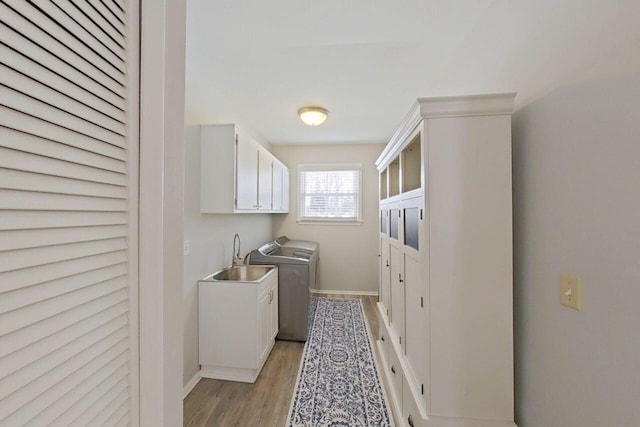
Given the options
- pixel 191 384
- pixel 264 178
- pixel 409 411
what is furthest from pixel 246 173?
pixel 409 411

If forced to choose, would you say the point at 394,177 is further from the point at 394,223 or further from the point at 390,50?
the point at 390,50

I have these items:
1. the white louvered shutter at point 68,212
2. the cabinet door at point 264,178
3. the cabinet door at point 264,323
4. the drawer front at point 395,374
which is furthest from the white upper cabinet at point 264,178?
the white louvered shutter at point 68,212

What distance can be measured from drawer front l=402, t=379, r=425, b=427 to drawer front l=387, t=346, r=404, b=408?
3.4 inches

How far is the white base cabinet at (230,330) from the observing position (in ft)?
A: 7.48

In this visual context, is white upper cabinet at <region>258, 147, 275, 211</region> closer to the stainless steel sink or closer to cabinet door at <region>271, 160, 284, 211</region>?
cabinet door at <region>271, 160, 284, 211</region>

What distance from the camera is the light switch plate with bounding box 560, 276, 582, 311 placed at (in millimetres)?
1013

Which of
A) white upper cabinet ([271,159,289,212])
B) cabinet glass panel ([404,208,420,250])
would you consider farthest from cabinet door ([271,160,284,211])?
cabinet glass panel ([404,208,420,250])

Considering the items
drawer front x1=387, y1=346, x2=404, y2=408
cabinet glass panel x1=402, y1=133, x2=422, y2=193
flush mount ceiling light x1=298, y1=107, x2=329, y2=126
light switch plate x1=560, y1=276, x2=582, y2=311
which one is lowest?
drawer front x1=387, y1=346, x2=404, y2=408

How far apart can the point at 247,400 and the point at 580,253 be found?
233 centimetres

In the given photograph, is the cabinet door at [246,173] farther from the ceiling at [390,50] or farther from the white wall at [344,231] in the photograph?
the white wall at [344,231]

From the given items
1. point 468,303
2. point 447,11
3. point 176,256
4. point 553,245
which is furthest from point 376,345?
point 447,11

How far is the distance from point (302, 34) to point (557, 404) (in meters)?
2.41

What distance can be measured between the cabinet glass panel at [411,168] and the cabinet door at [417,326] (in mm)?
543

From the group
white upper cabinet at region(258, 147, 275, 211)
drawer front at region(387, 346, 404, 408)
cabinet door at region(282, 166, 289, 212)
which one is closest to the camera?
drawer front at region(387, 346, 404, 408)
